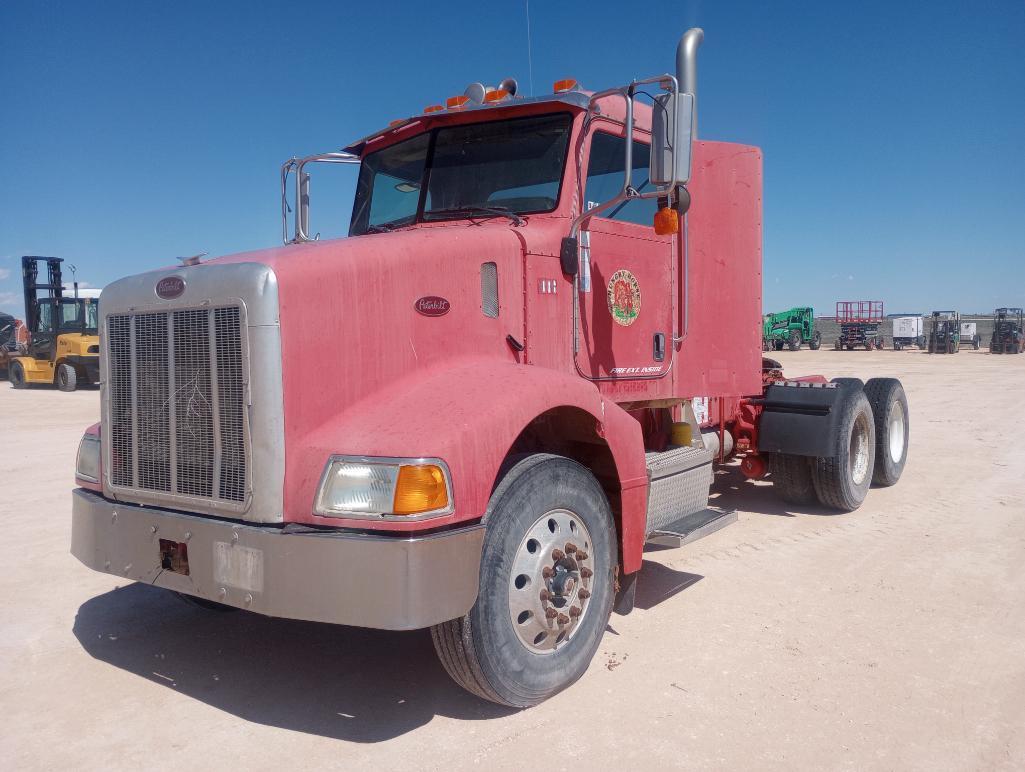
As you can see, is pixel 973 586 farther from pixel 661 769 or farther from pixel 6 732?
pixel 6 732

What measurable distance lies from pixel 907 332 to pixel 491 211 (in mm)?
52008

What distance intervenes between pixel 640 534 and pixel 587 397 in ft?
2.77

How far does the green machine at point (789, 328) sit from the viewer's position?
49.9 m

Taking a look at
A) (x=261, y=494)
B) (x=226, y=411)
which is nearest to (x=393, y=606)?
(x=261, y=494)

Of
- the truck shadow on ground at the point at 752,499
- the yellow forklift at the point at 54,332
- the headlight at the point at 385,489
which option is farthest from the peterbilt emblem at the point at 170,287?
the yellow forklift at the point at 54,332

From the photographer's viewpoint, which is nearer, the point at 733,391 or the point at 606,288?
the point at 606,288

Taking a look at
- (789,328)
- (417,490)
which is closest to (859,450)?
(417,490)

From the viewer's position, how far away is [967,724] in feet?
11.0

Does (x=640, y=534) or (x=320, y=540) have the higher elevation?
(x=320, y=540)

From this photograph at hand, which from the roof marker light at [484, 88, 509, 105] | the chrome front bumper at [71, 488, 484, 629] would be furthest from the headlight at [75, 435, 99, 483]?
the roof marker light at [484, 88, 509, 105]

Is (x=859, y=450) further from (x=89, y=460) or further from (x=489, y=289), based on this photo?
(x=89, y=460)

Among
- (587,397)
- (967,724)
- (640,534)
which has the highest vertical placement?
(587,397)

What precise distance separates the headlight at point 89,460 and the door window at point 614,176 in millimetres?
2866

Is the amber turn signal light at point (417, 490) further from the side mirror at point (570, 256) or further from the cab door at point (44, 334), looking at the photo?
the cab door at point (44, 334)
